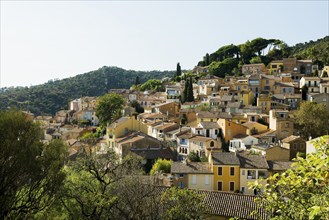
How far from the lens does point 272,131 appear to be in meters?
46.1

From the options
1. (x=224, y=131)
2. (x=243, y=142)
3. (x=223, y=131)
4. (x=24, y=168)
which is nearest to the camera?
(x=24, y=168)

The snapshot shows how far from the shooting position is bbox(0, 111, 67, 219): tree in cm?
1242

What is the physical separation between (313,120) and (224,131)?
10.9m

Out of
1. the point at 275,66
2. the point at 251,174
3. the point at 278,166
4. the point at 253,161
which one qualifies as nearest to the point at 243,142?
the point at 253,161

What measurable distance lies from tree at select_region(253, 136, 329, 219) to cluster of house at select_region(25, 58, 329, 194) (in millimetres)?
13793

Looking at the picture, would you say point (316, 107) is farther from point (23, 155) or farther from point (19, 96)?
point (19, 96)

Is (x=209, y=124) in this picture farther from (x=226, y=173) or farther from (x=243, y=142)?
(x=226, y=173)

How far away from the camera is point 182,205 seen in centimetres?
1680

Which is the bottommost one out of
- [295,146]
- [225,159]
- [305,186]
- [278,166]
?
[278,166]

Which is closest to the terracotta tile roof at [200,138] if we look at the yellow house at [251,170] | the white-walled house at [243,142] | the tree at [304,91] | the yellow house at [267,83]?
the white-walled house at [243,142]

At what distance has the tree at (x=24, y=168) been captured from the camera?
40.8ft

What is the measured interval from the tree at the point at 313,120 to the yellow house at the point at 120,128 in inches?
923

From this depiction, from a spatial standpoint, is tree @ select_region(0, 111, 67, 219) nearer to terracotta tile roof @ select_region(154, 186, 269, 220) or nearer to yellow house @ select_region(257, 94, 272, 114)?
terracotta tile roof @ select_region(154, 186, 269, 220)

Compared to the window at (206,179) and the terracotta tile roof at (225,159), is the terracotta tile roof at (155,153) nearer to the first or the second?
the terracotta tile roof at (225,159)
